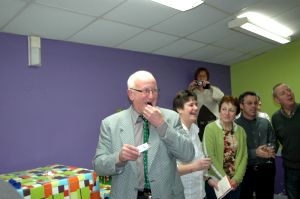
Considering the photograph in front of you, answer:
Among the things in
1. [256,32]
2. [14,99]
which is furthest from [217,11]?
[14,99]

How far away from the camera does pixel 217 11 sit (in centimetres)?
335

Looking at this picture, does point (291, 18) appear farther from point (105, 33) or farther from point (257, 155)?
point (105, 33)

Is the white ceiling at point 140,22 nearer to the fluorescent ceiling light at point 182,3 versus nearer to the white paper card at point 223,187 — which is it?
the fluorescent ceiling light at point 182,3

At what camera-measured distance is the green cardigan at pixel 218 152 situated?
103 inches

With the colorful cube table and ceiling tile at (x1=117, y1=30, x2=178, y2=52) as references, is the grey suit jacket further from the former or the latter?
ceiling tile at (x1=117, y1=30, x2=178, y2=52)

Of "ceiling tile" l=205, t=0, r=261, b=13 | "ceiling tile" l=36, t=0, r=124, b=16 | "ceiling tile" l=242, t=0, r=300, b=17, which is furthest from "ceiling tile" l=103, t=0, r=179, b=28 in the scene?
"ceiling tile" l=242, t=0, r=300, b=17

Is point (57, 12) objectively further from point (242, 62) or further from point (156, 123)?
point (242, 62)

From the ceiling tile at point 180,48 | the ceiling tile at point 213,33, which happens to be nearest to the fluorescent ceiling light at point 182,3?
the ceiling tile at point 213,33

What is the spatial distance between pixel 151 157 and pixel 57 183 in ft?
3.66

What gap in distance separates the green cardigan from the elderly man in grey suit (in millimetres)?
967

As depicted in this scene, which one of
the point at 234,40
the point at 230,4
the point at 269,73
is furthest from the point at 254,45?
the point at 230,4

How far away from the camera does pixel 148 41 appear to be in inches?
154

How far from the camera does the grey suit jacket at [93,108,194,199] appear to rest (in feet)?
5.25

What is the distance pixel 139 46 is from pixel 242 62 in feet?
8.67
